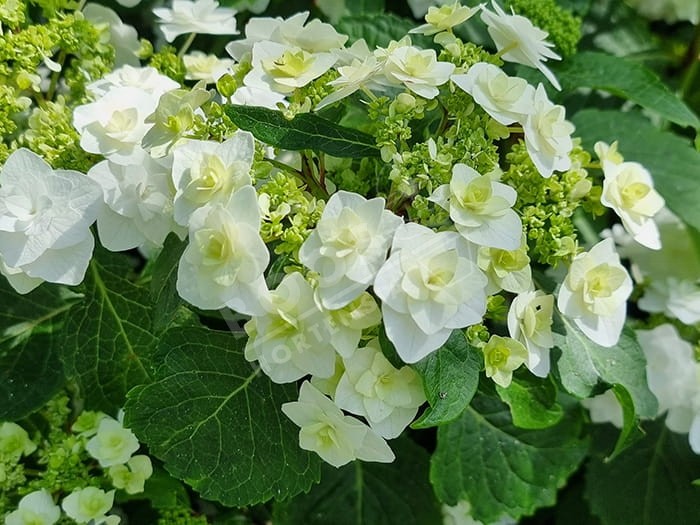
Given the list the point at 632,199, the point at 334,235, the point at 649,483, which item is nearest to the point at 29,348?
the point at 334,235

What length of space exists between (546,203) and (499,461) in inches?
18.2

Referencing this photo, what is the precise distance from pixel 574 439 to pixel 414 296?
1.88 feet

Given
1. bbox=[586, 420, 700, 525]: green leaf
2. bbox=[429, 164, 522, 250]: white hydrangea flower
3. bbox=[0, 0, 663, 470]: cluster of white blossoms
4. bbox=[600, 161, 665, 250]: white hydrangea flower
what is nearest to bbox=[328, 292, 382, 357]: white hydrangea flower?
bbox=[0, 0, 663, 470]: cluster of white blossoms

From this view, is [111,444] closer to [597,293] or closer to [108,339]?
[108,339]

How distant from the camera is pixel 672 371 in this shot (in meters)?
1.09

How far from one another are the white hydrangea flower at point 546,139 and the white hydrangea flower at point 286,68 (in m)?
0.21

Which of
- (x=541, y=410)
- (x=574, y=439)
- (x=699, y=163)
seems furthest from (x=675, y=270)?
(x=541, y=410)

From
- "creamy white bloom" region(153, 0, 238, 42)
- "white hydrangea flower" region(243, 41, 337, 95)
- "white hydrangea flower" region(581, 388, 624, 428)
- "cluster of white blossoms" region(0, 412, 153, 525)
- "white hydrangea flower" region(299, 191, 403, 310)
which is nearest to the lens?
"white hydrangea flower" region(299, 191, 403, 310)

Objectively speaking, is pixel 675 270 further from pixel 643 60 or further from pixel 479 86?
pixel 479 86

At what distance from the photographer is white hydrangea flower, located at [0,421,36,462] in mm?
958

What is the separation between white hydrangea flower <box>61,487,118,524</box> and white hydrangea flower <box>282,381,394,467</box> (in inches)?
10.5

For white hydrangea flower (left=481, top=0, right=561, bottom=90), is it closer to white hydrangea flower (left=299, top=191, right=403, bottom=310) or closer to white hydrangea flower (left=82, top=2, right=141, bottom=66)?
white hydrangea flower (left=299, top=191, right=403, bottom=310)

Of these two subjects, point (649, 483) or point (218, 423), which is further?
point (649, 483)

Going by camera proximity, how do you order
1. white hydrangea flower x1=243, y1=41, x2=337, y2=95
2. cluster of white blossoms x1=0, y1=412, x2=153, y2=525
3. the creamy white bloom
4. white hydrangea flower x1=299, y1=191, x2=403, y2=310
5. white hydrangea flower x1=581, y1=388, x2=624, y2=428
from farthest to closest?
white hydrangea flower x1=581, y1=388, x2=624, y2=428 → the creamy white bloom → cluster of white blossoms x1=0, y1=412, x2=153, y2=525 → white hydrangea flower x1=243, y1=41, x2=337, y2=95 → white hydrangea flower x1=299, y1=191, x2=403, y2=310
